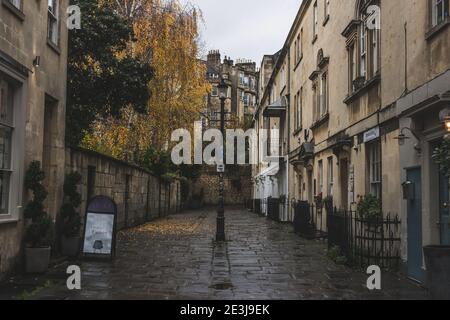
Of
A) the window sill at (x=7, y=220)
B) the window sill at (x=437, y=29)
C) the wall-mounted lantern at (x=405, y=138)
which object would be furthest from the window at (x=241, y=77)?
the window sill at (x=7, y=220)

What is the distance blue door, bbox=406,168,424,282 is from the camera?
10.0 meters

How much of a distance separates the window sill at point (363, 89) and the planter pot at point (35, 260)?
8.01 m

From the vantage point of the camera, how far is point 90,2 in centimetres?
1953

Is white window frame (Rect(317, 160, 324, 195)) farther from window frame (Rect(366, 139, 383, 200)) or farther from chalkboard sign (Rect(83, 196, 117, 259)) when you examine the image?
chalkboard sign (Rect(83, 196, 117, 259))

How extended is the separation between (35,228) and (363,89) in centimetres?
826

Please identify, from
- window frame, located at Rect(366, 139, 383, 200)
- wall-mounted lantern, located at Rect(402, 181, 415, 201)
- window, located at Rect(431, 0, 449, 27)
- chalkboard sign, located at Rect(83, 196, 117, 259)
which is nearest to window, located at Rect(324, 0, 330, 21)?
window frame, located at Rect(366, 139, 383, 200)

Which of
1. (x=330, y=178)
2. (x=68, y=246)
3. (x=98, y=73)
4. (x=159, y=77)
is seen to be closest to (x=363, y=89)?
(x=330, y=178)

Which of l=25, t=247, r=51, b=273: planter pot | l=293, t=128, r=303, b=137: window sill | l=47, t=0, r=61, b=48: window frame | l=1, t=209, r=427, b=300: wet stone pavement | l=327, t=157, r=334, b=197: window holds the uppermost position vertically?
l=47, t=0, r=61, b=48: window frame

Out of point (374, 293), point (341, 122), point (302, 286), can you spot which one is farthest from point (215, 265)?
point (341, 122)

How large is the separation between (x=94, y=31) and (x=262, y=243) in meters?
9.17

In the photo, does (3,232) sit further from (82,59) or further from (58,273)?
(82,59)

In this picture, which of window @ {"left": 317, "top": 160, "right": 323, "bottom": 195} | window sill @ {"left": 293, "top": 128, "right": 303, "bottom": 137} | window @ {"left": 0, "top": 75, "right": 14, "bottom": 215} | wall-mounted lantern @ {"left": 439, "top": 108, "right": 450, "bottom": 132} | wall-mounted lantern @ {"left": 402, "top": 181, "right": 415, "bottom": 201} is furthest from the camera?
window sill @ {"left": 293, "top": 128, "right": 303, "bottom": 137}

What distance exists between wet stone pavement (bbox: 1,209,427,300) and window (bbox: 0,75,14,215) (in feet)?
6.56

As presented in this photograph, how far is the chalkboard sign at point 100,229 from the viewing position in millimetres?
12258
